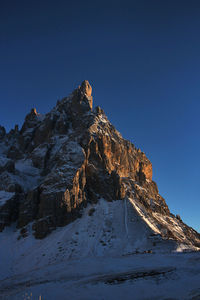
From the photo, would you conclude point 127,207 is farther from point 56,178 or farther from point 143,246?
point 56,178

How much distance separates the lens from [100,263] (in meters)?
23.5

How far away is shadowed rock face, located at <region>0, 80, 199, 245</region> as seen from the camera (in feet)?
160

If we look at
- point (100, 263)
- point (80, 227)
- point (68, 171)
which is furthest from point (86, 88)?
point (100, 263)

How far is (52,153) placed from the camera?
233 ft

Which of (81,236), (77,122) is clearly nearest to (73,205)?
(81,236)

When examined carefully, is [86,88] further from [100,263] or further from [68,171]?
[100,263]

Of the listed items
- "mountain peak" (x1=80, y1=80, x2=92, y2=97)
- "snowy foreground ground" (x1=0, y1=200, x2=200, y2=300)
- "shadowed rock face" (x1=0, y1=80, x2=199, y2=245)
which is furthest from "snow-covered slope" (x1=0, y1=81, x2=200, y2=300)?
"mountain peak" (x1=80, y1=80, x2=92, y2=97)

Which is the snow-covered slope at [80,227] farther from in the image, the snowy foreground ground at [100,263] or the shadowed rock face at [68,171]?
the shadowed rock face at [68,171]

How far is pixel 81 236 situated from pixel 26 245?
10.5 metres

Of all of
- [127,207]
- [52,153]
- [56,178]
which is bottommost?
[127,207]

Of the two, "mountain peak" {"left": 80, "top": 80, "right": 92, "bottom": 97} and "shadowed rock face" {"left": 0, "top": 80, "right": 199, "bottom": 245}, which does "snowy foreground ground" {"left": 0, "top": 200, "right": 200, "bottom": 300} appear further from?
"mountain peak" {"left": 80, "top": 80, "right": 92, "bottom": 97}

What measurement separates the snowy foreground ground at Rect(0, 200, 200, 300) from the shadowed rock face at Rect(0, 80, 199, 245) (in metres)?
4.01

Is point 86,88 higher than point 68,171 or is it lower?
higher

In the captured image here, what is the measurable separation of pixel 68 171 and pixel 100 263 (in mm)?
31790
